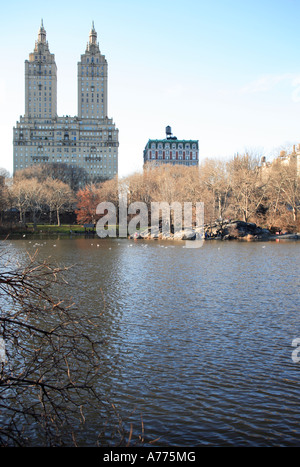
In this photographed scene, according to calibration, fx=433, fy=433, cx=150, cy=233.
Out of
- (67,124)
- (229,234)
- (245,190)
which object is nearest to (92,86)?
(67,124)

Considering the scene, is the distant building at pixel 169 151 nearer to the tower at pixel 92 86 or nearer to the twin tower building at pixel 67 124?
the twin tower building at pixel 67 124

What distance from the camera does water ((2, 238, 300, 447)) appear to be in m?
7.58

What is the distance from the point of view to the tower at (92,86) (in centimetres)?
17675

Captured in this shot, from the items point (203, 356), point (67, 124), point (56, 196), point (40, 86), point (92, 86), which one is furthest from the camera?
point (92, 86)

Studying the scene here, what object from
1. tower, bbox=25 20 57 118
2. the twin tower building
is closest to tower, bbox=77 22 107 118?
the twin tower building

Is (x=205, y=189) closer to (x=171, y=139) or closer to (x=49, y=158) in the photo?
(x=171, y=139)

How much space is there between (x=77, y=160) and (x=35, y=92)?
33.4 metres

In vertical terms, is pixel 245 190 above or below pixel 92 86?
below

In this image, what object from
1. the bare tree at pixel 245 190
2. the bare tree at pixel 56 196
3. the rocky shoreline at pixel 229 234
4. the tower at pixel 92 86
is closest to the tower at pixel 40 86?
the tower at pixel 92 86

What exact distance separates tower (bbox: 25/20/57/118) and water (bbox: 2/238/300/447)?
164708 mm

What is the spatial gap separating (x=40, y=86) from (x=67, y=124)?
66.4 feet

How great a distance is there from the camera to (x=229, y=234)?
58406 mm

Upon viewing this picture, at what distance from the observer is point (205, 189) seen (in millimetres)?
64625

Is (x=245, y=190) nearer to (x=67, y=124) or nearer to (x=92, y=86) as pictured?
(x=67, y=124)
